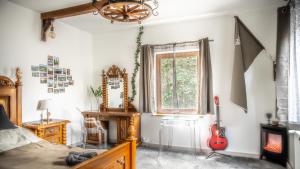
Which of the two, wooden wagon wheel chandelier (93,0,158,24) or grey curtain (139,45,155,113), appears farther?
grey curtain (139,45,155,113)

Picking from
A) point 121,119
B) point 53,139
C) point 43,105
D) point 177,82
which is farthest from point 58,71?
point 177,82

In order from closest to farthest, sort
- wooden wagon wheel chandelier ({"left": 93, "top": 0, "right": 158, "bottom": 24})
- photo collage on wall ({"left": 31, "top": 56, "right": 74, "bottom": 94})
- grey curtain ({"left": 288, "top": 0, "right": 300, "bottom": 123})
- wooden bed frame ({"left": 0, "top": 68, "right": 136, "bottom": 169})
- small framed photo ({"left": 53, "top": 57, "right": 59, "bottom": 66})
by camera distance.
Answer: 1. wooden bed frame ({"left": 0, "top": 68, "right": 136, "bottom": 169})
2. wooden wagon wheel chandelier ({"left": 93, "top": 0, "right": 158, "bottom": 24})
3. grey curtain ({"left": 288, "top": 0, "right": 300, "bottom": 123})
4. photo collage on wall ({"left": 31, "top": 56, "right": 74, "bottom": 94})
5. small framed photo ({"left": 53, "top": 57, "right": 59, "bottom": 66})

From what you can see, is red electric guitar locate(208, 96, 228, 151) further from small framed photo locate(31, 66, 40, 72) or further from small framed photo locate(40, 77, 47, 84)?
small framed photo locate(31, 66, 40, 72)

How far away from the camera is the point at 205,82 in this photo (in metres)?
4.02

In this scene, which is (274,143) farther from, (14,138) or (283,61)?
(14,138)

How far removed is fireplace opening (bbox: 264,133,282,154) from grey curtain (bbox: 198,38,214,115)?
100 centimetres

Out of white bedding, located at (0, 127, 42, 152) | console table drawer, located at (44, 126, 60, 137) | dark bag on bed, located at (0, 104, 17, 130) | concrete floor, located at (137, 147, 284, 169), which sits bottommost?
concrete floor, located at (137, 147, 284, 169)

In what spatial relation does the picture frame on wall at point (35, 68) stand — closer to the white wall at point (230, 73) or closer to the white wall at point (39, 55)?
the white wall at point (39, 55)

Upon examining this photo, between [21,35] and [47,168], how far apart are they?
8.40 feet

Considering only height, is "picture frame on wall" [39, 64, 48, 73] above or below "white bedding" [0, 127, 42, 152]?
above

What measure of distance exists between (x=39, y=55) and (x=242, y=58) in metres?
3.55

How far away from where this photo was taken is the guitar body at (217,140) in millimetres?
3732

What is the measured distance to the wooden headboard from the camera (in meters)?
3.08

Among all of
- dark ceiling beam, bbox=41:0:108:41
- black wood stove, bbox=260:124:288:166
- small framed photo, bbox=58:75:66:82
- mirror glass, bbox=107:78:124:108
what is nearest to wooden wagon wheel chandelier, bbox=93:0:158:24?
dark ceiling beam, bbox=41:0:108:41
